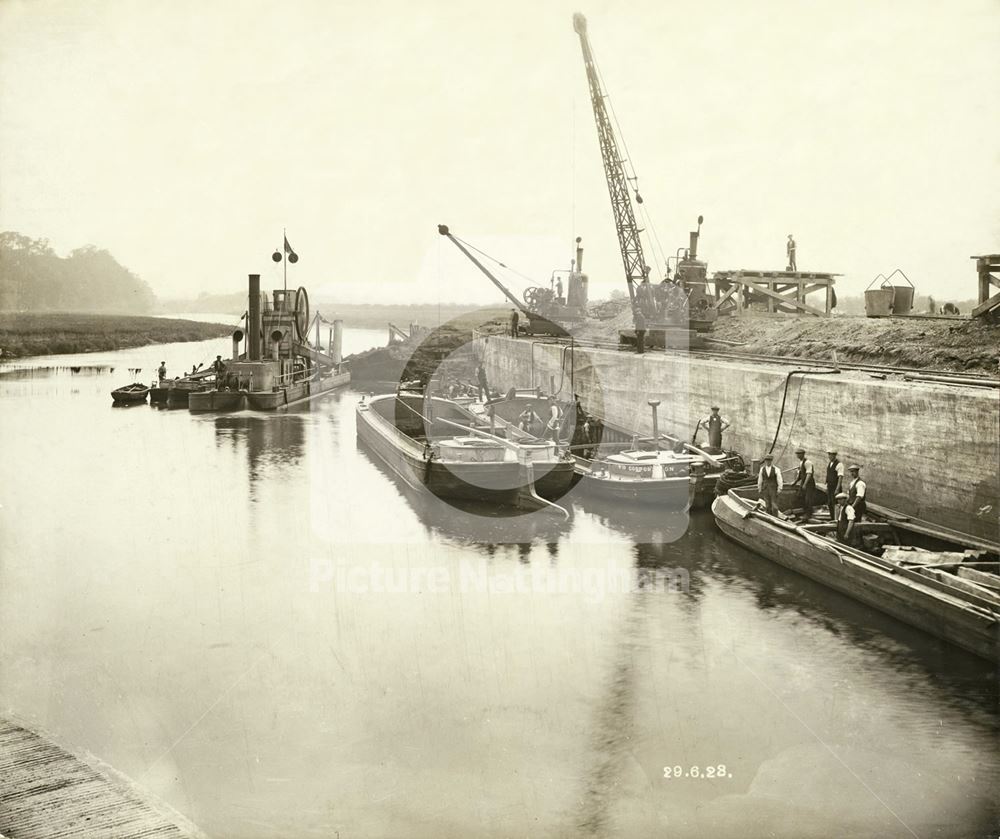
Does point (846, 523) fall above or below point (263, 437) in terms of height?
above

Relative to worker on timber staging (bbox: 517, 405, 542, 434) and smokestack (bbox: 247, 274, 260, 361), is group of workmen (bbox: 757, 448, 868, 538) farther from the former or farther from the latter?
smokestack (bbox: 247, 274, 260, 361)

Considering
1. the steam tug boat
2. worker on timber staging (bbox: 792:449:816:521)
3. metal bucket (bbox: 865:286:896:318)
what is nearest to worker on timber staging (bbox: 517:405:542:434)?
worker on timber staging (bbox: 792:449:816:521)

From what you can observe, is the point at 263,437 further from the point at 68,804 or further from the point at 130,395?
the point at 68,804

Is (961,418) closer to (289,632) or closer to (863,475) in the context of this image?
(863,475)

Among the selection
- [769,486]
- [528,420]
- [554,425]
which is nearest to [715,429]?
[554,425]

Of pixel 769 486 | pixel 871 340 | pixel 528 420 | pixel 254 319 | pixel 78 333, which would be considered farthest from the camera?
pixel 78 333

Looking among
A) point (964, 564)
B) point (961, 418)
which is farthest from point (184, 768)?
point (961, 418)

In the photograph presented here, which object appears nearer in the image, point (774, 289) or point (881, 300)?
point (881, 300)

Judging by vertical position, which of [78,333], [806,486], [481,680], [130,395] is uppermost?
[78,333]
